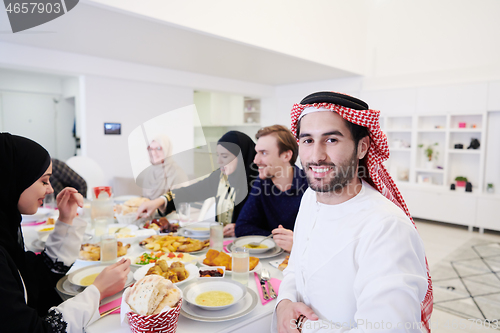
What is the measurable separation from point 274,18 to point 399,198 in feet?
11.4

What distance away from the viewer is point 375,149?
104 cm

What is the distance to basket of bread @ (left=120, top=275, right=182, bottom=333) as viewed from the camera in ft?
2.82

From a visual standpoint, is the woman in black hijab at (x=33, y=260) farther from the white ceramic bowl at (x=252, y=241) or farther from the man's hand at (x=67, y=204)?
the white ceramic bowl at (x=252, y=241)

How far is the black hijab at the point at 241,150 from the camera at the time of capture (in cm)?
220

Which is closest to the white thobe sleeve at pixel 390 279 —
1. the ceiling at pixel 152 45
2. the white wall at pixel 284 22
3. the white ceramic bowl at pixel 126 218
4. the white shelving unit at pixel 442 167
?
the white ceramic bowl at pixel 126 218

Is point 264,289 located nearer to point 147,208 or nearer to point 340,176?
point 340,176

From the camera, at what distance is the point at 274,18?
4004mm

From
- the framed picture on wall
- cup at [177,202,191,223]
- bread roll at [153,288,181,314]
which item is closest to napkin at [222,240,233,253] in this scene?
cup at [177,202,191,223]

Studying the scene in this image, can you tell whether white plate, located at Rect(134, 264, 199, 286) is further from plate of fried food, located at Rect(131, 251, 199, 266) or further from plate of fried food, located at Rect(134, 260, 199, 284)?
plate of fried food, located at Rect(131, 251, 199, 266)

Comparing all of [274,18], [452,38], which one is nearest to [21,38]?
[274,18]

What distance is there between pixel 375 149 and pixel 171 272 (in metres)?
0.86

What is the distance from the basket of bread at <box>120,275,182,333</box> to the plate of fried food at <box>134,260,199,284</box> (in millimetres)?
237

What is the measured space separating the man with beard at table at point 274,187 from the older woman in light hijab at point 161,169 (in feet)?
1.60

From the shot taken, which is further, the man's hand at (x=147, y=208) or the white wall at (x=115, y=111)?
the white wall at (x=115, y=111)
